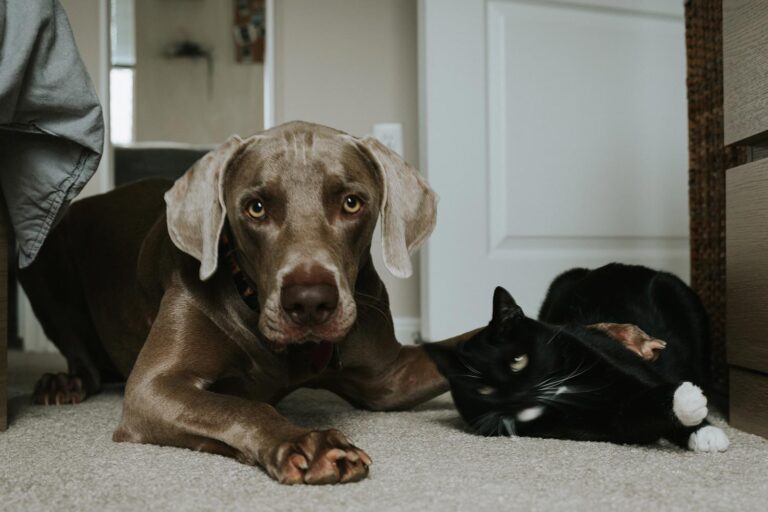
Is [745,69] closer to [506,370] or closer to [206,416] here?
[506,370]

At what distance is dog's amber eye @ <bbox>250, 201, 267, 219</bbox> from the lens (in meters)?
1.19

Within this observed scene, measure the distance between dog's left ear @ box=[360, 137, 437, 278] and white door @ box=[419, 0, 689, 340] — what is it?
853 millimetres

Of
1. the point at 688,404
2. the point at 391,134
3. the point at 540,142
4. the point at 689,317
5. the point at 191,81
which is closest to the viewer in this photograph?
the point at 688,404

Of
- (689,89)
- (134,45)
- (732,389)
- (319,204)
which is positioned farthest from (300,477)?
(134,45)

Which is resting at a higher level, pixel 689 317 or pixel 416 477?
pixel 689 317

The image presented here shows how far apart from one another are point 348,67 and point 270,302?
180 cm

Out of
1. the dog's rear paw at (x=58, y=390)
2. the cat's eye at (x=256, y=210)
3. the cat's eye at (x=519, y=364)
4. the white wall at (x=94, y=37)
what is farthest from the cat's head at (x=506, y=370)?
the white wall at (x=94, y=37)

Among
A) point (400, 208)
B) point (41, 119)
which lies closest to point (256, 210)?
point (400, 208)

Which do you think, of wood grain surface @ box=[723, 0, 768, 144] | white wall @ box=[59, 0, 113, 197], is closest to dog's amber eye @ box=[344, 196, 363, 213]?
wood grain surface @ box=[723, 0, 768, 144]

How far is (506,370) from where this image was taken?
118 cm

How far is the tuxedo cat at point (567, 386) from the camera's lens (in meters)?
1.10

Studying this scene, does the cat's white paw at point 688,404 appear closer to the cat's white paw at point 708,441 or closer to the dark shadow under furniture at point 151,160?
the cat's white paw at point 708,441

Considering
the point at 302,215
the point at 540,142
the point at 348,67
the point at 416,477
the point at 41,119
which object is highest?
the point at 348,67

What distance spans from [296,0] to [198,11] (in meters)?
0.99
